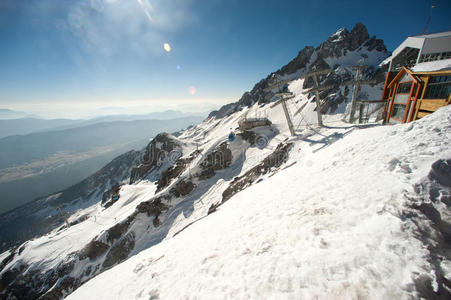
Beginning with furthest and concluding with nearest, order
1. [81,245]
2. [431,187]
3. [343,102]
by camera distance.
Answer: [343,102] → [81,245] → [431,187]

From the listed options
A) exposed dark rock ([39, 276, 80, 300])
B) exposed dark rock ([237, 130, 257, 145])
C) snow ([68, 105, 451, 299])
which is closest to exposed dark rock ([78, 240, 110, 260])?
exposed dark rock ([39, 276, 80, 300])

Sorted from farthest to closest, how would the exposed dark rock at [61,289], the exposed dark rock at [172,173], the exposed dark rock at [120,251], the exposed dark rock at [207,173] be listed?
the exposed dark rock at [172,173] → the exposed dark rock at [207,173] → the exposed dark rock at [120,251] → the exposed dark rock at [61,289]

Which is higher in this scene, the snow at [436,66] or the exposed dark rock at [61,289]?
the snow at [436,66]

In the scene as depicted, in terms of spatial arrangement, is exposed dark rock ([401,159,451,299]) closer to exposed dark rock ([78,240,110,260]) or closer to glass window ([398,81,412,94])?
glass window ([398,81,412,94])

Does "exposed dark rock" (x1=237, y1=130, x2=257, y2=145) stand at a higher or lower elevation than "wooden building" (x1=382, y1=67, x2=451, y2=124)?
lower

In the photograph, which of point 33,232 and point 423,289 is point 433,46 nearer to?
point 423,289

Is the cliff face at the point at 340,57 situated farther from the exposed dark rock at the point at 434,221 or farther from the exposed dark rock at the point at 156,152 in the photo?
the exposed dark rock at the point at 156,152

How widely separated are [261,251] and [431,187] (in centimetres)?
677

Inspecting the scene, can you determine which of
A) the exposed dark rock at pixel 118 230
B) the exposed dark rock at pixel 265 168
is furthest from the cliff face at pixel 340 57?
the exposed dark rock at pixel 118 230

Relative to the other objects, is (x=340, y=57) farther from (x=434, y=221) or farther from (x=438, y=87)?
(x=434, y=221)

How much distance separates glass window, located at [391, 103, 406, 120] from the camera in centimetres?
1909

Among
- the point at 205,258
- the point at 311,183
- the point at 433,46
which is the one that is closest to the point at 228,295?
the point at 205,258

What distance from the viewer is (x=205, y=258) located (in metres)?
8.02

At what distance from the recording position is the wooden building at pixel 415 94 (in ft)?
48.1
